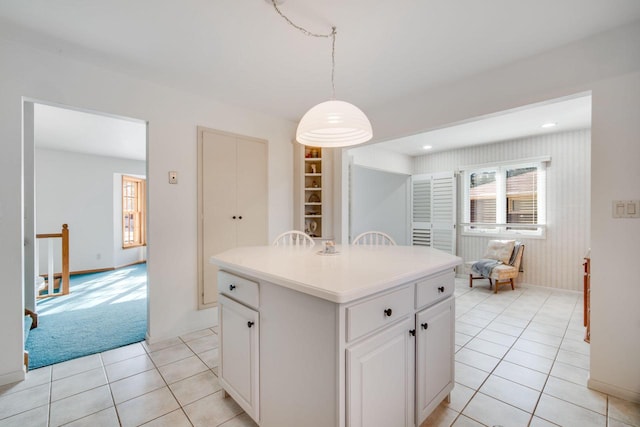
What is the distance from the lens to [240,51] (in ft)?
7.05

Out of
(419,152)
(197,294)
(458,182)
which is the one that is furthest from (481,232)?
(197,294)

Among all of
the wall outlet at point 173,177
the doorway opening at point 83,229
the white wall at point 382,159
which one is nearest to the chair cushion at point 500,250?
the white wall at point 382,159

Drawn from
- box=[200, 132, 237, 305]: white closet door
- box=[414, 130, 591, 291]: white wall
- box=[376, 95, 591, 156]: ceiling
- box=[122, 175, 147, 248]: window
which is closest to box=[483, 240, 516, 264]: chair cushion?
box=[414, 130, 591, 291]: white wall

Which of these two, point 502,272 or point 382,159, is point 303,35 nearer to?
point 382,159

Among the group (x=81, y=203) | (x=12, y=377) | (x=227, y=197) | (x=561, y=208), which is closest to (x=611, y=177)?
(x=561, y=208)

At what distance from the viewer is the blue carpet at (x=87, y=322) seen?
8.14 feet

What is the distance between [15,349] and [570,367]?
4.18 m

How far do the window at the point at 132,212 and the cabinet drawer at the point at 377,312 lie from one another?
702cm

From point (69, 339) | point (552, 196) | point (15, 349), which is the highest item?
point (552, 196)

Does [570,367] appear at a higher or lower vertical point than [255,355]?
lower

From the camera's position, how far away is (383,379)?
1.21 metres

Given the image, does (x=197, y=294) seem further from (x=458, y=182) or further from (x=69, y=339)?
(x=458, y=182)

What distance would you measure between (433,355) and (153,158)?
280 cm

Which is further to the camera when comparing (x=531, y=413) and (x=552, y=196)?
(x=552, y=196)
